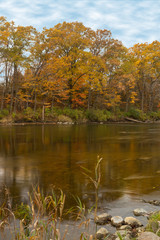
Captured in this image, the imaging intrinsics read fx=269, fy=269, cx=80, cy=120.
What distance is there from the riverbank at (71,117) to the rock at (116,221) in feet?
99.4

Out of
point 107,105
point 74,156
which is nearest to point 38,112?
point 107,105

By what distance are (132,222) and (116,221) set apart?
0.24m

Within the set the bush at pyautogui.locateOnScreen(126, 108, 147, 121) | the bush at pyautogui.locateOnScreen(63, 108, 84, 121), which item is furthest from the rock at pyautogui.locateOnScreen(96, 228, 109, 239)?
the bush at pyautogui.locateOnScreen(126, 108, 147, 121)

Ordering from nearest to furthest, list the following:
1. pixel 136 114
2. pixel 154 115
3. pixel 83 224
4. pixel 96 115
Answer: pixel 83 224 < pixel 96 115 < pixel 136 114 < pixel 154 115

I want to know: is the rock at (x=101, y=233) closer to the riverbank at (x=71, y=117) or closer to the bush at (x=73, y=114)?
the riverbank at (x=71, y=117)

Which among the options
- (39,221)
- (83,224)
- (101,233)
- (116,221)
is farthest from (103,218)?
(39,221)

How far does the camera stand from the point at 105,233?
3.76 m

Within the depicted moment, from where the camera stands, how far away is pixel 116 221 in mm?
4125

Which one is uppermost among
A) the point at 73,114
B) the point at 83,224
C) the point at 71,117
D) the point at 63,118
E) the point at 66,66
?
the point at 66,66

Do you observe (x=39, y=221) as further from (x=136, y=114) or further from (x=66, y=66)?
(x=136, y=114)

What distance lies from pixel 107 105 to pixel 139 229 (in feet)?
145

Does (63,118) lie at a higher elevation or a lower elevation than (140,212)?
higher

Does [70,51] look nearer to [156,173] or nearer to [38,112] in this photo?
[38,112]

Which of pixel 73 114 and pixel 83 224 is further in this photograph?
pixel 73 114
